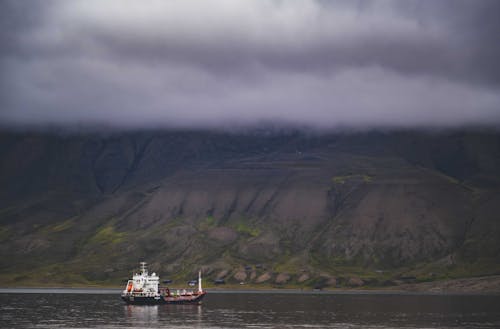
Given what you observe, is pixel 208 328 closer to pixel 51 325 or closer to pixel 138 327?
pixel 138 327

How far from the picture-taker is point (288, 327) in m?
197

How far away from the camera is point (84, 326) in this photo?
19812 cm

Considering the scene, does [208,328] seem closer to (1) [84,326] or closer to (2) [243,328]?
(2) [243,328]

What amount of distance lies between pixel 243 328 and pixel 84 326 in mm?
40129

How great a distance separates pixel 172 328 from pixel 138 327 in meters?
9.22

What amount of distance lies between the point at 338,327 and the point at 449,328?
90.2 ft

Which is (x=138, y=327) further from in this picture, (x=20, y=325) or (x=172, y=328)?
(x=20, y=325)

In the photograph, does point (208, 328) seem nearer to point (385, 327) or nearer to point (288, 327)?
point (288, 327)

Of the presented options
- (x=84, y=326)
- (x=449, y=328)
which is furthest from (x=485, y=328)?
(x=84, y=326)

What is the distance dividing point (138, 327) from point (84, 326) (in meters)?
13.5

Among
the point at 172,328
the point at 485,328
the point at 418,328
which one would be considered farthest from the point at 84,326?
the point at 485,328

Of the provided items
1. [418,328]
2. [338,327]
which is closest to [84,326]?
[338,327]

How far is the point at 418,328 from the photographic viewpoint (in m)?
195

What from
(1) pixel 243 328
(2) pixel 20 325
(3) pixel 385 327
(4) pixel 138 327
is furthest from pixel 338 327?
(2) pixel 20 325
